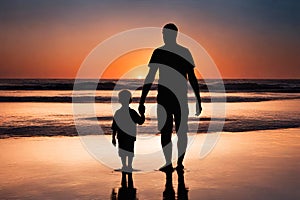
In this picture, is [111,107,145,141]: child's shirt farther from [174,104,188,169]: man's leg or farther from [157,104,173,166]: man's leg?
[174,104,188,169]: man's leg

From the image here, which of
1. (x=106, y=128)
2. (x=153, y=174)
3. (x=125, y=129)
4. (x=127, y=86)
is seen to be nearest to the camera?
(x=153, y=174)

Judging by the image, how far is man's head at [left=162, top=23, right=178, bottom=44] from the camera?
7055 millimetres

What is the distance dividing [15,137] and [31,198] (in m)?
6.27

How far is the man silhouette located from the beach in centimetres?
61

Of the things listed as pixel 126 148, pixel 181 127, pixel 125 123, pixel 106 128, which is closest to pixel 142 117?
pixel 125 123

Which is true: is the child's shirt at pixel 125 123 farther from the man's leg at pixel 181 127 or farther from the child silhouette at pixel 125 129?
the man's leg at pixel 181 127

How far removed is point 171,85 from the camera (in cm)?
704

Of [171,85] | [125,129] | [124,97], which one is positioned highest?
[171,85]

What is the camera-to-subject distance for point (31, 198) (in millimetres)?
5051

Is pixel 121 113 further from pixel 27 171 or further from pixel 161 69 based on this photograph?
pixel 27 171

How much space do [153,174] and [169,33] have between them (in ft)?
7.39

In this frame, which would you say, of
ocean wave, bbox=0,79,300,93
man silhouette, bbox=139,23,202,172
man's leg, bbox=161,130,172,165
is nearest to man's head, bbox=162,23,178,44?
man silhouette, bbox=139,23,202,172

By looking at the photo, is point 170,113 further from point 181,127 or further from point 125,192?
point 125,192

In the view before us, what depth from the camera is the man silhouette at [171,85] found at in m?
6.98
